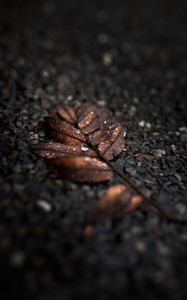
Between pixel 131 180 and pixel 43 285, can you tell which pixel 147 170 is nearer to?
pixel 131 180

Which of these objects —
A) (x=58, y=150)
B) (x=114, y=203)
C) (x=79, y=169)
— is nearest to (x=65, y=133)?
(x=58, y=150)

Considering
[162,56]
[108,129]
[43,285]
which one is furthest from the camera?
[162,56]

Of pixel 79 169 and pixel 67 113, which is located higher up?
pixel 67 113

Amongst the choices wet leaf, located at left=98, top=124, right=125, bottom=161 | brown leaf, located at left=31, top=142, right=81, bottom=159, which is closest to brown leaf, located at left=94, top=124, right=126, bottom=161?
wet leaf, located at left=98, top=124, right=125, bottom=161

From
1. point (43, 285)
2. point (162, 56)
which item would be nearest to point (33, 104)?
point (43, 285)

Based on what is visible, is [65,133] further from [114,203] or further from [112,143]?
[114,203]

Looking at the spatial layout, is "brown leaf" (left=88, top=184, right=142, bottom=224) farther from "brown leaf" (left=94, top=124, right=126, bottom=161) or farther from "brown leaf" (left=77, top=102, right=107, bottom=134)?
"brown leaf" (left=77, top=102, right=107, bottom=134)

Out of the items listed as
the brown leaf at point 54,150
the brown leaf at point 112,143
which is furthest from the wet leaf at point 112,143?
the brown leaf at point 54,150

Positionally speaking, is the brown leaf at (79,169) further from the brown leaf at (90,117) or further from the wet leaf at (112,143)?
the brown leaf at (90,117)
